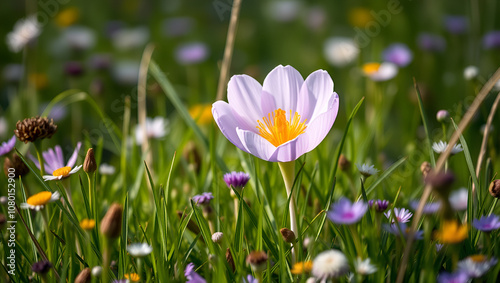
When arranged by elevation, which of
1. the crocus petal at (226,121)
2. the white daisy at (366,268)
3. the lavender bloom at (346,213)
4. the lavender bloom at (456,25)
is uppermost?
the crocus petal at (226,121)

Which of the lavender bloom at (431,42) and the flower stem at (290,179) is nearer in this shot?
the flower stem at (290,179)

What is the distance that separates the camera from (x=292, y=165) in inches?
30.0

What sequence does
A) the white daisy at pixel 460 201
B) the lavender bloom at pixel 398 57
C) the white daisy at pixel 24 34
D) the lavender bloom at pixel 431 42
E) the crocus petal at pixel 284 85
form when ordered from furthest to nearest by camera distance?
the lavender bloom at pixel 431 42, the white daisy at pixel 24 34, the lavender bloom at pixel 398 57, the white daisy at pixel 460 201, the crocus petal at pixel 284 85

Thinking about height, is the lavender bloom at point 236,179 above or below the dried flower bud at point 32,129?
below

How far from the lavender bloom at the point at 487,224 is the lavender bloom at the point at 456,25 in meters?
1.52

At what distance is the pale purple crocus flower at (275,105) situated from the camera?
77 centimetres

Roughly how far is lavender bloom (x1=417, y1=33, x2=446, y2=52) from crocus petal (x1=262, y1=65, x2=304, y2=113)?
134cm

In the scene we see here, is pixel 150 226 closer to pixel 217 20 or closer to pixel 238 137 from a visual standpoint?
pixel 238 137

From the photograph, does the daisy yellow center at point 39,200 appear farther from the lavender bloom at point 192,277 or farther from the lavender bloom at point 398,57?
the lavender bloom at point 398,57

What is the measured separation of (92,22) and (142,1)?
0.35 m

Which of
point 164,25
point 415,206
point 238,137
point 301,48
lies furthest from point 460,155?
point 164,25

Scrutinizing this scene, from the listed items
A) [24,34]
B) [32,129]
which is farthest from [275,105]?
[24,34]

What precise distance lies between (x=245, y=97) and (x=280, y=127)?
8 centimetres

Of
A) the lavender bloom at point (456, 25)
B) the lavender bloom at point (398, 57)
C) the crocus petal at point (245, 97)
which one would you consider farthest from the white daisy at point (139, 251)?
the lavender bloom at point (456, 25)
